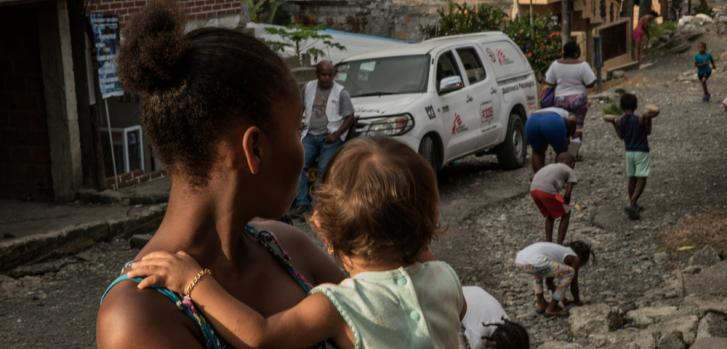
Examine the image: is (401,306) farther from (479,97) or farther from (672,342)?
(479,97)

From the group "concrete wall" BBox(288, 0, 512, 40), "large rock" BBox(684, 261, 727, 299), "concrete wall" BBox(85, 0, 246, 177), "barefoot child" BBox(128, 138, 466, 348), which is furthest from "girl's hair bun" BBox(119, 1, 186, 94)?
"concrete wall" BBox(288, 0, 512, 40)

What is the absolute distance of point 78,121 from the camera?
39.8 ft

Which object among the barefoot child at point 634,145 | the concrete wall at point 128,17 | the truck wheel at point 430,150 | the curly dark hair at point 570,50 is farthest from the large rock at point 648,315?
the curly dark hair at point 570,50

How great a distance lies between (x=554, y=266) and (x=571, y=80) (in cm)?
625

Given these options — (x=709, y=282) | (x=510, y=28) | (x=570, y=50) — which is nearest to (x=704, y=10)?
(x=510, y=28)

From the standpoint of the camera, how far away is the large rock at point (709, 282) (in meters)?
8.34

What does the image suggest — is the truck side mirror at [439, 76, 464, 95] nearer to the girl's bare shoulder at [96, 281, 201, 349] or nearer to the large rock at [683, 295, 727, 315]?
the large rock at [683, 295, 727, 315]

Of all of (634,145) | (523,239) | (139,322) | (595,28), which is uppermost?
(139,322)

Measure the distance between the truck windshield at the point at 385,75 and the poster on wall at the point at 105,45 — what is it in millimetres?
2835

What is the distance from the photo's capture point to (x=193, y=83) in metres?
2.04

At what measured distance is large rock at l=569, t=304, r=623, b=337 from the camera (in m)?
7.98

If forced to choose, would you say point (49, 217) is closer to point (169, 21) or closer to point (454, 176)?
point (454, 176)

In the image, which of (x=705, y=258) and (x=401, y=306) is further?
(x=705, y=258)

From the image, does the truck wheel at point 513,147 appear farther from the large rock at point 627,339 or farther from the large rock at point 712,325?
the large rock at point 712,325
